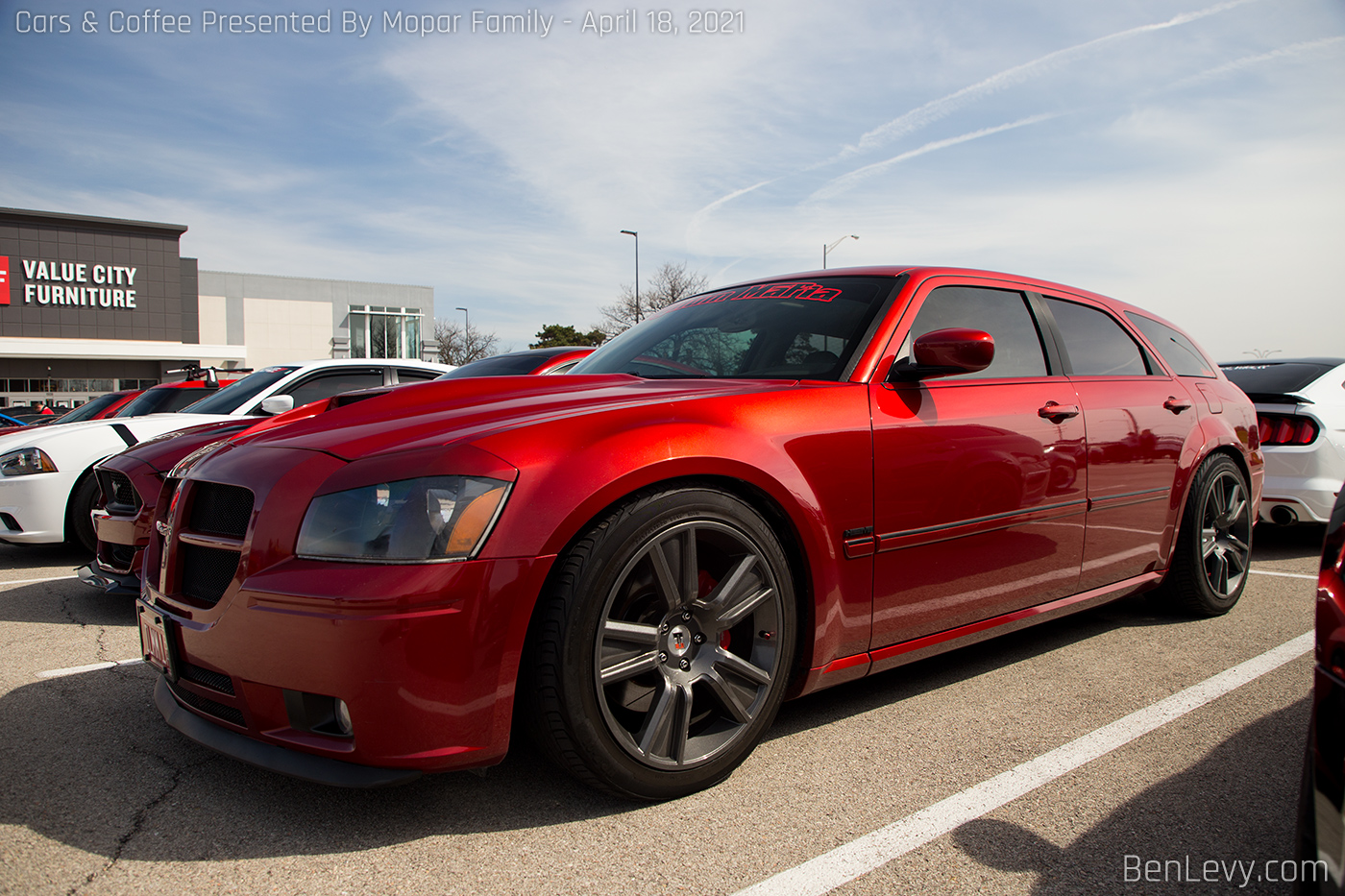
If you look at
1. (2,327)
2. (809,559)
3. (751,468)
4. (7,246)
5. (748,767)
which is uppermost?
(7,246)

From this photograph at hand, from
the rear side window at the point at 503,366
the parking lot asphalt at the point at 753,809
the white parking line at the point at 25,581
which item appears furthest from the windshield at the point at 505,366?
the parking lot asphalt at the point at 753,809

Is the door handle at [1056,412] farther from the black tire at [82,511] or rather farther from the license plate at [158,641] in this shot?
the black tire at [82,511]

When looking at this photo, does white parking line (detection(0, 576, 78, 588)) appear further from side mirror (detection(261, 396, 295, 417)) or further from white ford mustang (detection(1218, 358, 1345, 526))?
white ford mustang (detection(1218, 358, 1345, 526))

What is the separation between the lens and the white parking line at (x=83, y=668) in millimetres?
3447

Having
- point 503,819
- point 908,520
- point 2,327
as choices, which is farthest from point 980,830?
point 2,327

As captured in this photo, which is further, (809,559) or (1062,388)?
(1062,388)

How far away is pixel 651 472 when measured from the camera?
2217 millimetres

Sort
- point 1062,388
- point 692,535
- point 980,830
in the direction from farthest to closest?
point 1062,388
point 692,535
point 980,830

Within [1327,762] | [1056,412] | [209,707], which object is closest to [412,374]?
[209,707]

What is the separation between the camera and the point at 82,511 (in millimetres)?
5922

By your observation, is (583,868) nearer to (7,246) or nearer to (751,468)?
(751,468)

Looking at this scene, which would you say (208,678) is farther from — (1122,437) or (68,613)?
(1122,437)

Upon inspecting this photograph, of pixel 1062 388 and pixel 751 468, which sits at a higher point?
pixel 1062 388

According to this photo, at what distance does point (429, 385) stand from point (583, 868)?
1624 millimetres
